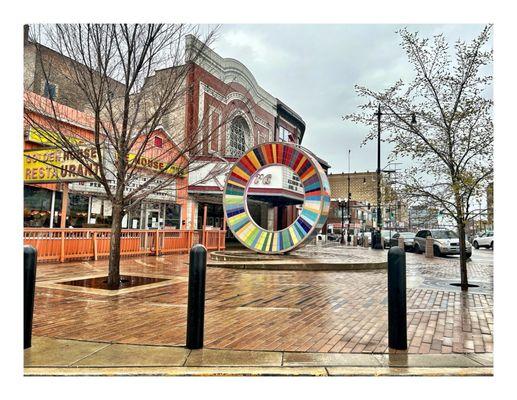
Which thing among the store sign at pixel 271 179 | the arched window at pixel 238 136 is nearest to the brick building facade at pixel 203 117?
the arched window at pixel 238 136

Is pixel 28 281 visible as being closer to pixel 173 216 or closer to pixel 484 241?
pixel 173 216

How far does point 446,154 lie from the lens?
8586 mm

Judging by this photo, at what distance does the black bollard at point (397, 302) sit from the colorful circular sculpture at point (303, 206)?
29.4ft

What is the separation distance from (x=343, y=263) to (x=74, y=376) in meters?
9.92

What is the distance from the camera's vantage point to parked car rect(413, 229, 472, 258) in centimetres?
2025

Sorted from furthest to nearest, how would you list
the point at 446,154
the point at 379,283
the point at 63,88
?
the point at 63,88, the point at 379,283, the point at 446,154

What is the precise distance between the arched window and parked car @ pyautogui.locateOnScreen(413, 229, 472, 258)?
515 inches

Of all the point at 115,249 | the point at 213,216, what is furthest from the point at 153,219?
the point at 115,249

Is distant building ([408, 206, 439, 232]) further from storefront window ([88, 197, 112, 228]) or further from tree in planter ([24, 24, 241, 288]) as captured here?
storefront window ([88, 197, 112, 228])

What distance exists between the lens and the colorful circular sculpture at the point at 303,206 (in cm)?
1367

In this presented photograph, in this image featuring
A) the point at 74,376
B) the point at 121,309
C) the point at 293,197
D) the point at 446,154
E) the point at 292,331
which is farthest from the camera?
the point at 293,197

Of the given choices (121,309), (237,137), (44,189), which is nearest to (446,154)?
(121,309)

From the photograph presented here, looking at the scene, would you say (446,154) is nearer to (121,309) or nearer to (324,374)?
(324,374)

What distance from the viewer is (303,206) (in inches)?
546
